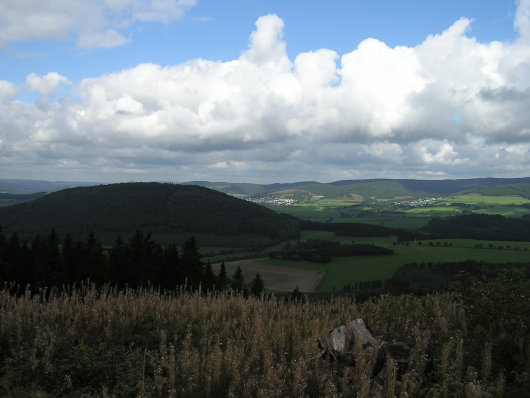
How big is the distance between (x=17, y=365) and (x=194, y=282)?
3401 cm

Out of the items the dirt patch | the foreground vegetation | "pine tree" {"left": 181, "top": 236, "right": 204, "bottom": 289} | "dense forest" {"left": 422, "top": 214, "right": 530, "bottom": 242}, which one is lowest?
the dirt patch

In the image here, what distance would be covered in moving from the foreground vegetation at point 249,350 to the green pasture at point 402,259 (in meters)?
74.1

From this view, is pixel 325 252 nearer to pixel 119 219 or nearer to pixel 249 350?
pixel 119 219

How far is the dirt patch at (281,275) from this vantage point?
266 ft

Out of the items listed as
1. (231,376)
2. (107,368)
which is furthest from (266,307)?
(107,368)

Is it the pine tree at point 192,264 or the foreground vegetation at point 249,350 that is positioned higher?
the foreground vegetation at point 249,350

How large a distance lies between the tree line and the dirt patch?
4078 cm

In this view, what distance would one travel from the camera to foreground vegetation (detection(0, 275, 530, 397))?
5418 mm

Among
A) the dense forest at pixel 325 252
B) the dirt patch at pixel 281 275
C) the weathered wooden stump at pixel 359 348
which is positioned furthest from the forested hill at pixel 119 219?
the weathered wooden stump at pixel 359 348

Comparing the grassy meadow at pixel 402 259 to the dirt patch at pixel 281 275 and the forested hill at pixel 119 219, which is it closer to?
the dirt patch at pixel 281 275

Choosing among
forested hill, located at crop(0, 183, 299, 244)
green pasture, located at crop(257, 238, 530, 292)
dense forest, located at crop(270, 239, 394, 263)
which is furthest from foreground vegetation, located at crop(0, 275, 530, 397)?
forested hill, located at crop(0, 183, 299, 244)

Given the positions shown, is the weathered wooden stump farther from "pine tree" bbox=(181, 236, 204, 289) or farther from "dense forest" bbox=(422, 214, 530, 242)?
"dense forest" bbox=(422, 214, 530, 242)

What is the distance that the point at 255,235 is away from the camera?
178 meters

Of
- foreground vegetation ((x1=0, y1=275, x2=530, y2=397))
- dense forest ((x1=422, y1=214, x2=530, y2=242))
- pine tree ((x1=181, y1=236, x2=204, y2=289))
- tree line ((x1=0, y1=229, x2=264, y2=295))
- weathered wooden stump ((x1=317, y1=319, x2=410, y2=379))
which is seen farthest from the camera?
dense forest ((x1=422, y1=214, x2=530, y2=242))
